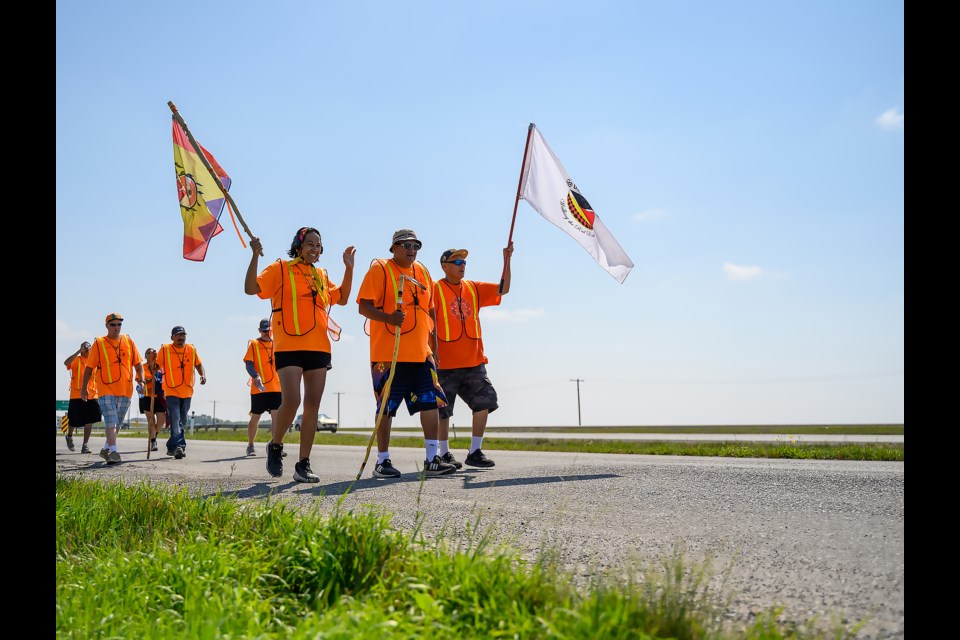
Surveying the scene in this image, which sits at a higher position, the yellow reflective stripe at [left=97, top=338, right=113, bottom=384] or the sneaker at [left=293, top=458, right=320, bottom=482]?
the yellow reflective stripe at [left=97, top=338, right=113, bottom=384]

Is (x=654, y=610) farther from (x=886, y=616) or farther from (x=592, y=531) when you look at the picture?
(x=592, y=531)

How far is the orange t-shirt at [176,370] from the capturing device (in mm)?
12852

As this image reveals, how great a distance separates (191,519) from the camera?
392 centimetres

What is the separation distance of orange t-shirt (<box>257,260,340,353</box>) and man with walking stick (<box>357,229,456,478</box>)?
0.40 m

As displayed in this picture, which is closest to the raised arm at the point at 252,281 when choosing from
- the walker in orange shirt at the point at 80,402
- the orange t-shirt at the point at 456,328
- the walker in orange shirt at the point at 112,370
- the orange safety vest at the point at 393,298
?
the orange safety vest at the point at 393,298

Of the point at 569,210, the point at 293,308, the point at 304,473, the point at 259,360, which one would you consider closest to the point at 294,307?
the point at 293,308

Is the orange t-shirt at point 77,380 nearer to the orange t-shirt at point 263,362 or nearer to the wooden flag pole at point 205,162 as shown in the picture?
the orange t-shirt at point 263,362

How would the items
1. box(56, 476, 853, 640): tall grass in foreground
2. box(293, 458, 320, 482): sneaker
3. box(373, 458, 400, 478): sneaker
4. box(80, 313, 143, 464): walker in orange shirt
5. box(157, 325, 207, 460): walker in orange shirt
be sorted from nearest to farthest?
box(56, 476, 853, 640): tall grass in foreground < box(293, 458, 320, 482): sneaker < box(373, 458, 400, 478): sneaker < box(80, 313, 143, 464): walker in orange shirt < box(157, 325, 207, 460): walker in orange shirt

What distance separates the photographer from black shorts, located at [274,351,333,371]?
6.60 m

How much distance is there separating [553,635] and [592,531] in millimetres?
1774

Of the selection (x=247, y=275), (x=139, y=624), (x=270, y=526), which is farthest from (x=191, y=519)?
(x=247, y=275)

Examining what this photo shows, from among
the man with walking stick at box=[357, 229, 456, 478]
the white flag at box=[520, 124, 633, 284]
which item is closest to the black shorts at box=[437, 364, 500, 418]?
the man with walking stick at box=[357, 229, 456, 478]

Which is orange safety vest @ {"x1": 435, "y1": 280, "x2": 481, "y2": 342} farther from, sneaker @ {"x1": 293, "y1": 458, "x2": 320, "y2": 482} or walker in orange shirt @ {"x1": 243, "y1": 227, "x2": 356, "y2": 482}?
sneaker @ {"x1": 293, "y1": 458, "x2": 320, "y2": 482}

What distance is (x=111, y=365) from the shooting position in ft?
38.5
